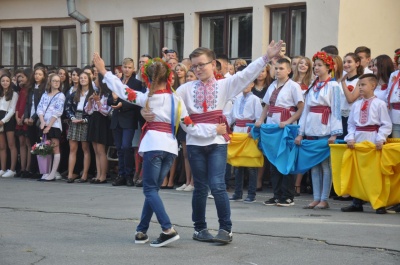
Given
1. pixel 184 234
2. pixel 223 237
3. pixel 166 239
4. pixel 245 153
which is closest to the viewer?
pixel 166 239

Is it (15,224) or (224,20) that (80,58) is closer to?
(224,20)

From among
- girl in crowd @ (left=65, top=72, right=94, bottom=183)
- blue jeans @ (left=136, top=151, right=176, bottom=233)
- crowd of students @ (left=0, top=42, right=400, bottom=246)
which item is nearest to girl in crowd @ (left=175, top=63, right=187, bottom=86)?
crowd of students @ (left=0, top=42, right=400, bottom=246)

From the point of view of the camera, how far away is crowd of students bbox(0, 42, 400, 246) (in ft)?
30.5

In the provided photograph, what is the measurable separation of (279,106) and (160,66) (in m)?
3.98

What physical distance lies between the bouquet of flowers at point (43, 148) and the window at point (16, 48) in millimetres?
8940

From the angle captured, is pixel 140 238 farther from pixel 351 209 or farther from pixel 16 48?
pixel 16 48

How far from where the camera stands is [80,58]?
24.0 metres

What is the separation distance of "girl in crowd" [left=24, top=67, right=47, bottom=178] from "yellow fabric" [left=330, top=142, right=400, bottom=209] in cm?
742

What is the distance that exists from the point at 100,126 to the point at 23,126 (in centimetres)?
227

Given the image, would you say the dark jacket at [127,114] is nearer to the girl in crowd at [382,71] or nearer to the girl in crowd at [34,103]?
the girl in crowd at [34,103]

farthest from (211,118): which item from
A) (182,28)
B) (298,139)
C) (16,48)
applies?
(16,48)

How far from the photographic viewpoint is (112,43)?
2375 centimetres

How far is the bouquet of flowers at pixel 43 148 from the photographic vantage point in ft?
55.8

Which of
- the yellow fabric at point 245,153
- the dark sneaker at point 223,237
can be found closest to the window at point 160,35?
the yellow fabric at point 245,153
